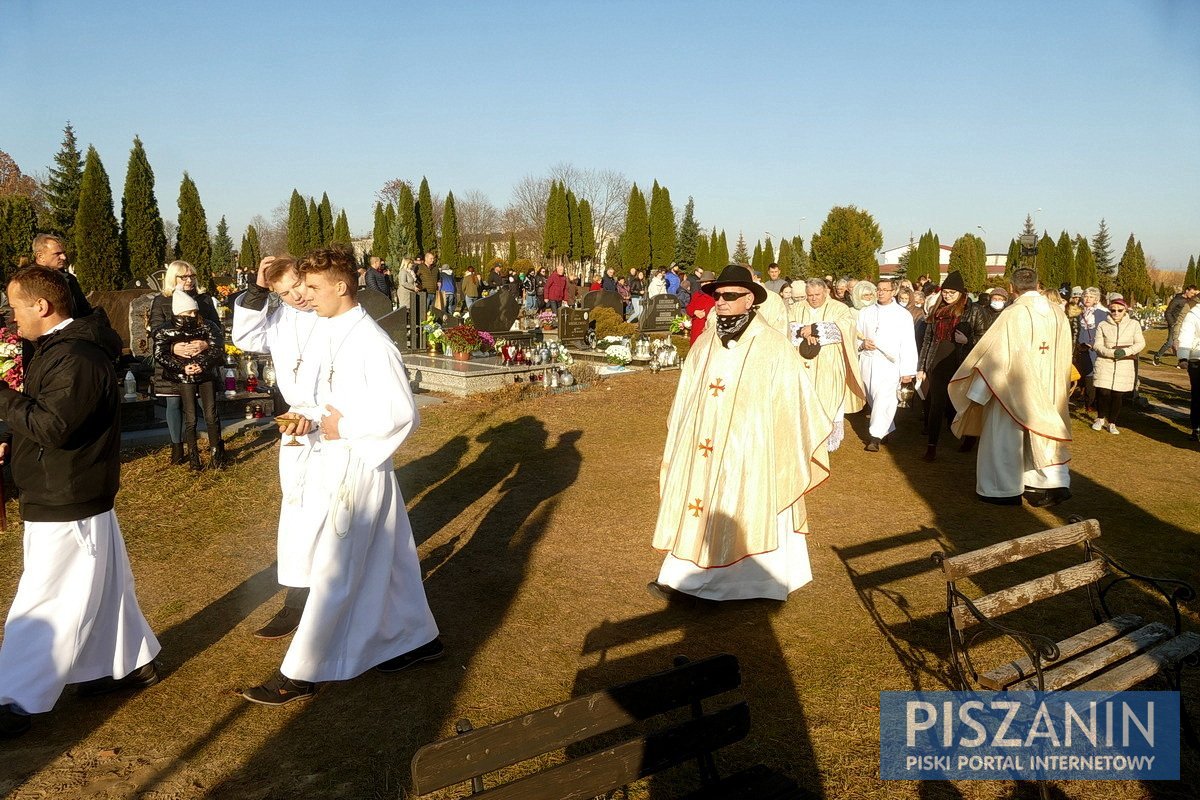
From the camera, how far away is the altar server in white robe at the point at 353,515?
14.5 feet

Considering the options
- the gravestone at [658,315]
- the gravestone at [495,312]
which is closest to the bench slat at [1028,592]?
the gravestone at [495,312]

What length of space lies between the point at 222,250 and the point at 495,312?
51.8 meters

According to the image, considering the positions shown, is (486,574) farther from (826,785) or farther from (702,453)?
(826,785)

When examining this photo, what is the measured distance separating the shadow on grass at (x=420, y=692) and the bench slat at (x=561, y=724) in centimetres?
145

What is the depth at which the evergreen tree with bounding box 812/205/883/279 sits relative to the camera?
2292 inches

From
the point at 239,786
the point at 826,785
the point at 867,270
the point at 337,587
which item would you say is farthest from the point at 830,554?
the point at 867,270

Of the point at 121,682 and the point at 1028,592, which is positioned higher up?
the point at 1028,592

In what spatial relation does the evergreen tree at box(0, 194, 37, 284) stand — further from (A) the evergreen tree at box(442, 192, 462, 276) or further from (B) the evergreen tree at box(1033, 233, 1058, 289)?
(B) the evergreen tree at box(1033, 233, 1058, 289)

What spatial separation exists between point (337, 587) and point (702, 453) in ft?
8.07

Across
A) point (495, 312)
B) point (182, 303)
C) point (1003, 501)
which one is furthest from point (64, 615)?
point (495, 312)

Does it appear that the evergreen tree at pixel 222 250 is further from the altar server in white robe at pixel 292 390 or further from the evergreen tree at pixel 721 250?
the altar server in white robe at pixel 292 390

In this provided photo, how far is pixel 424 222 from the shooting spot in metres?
54.0

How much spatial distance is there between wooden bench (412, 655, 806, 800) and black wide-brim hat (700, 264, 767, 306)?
3217 mm

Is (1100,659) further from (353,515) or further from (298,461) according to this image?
(298,461)
